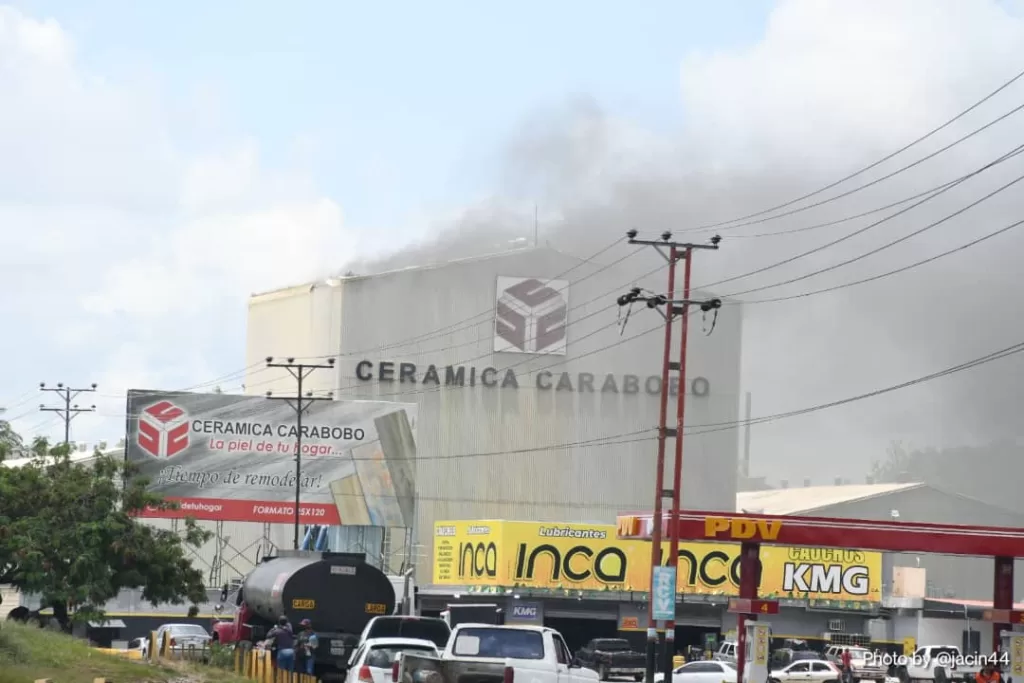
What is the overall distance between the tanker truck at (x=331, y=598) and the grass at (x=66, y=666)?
151 inches

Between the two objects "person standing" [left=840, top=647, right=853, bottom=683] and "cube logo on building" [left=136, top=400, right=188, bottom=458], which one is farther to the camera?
"cube logo on building" [left=136, top=400, right=188, bottom=458]

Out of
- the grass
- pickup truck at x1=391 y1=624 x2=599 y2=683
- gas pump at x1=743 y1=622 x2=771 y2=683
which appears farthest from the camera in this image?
gas pump at x1=743 y1=622 x2=771 y2=683

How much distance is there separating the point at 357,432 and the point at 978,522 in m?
59.8

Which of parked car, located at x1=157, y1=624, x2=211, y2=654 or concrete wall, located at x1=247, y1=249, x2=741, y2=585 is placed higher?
concrete wall, located at x1=247, y1=249, x2=741, y2=585

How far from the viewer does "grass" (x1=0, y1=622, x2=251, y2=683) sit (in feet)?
82.2

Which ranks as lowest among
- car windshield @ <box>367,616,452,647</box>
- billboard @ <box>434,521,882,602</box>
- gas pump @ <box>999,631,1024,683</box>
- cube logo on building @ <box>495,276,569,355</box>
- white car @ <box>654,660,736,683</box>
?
white car @ <box>654,660,736,683</box>

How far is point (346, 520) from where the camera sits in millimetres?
68000

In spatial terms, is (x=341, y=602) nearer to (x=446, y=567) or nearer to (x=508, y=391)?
(x=446, y=567)

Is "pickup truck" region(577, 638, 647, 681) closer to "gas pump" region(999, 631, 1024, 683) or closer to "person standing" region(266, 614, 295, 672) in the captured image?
"gas pump" region(999, 631, 1024, 683)

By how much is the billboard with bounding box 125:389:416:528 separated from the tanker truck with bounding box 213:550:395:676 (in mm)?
28801

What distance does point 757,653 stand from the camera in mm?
37906

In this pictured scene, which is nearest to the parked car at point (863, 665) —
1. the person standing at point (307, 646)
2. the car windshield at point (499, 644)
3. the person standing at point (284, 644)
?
the person standing at point (307, 646)

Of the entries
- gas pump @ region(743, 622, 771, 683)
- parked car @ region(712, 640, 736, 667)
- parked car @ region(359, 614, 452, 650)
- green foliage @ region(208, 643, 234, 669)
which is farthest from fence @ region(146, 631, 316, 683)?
parked car @ region(712, 640, 736, 667)

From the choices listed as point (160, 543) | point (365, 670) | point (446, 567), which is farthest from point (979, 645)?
point (365, 670)
